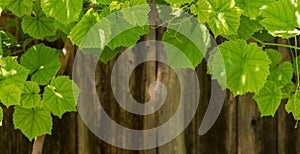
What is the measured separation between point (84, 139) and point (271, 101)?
129 cm

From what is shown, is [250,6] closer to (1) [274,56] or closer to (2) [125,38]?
(2) [125,38]

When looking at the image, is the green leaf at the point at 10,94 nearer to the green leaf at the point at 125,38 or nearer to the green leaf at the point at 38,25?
the green leaf at the point at 125,38

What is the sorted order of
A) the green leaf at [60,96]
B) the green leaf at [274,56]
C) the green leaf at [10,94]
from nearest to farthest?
the green leaf at [10,94]
the green leaf at [60,96]
the green leaf at [274,56]

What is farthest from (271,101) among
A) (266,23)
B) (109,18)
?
(109,18)

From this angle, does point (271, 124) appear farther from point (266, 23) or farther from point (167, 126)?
point (266, 23)

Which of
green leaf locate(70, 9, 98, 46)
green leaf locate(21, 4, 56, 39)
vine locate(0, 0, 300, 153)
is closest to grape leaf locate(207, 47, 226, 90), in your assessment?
vine locate(0, 0, 300, 153)

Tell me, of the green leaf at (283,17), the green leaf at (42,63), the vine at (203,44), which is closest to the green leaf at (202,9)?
the vine at (203,44)

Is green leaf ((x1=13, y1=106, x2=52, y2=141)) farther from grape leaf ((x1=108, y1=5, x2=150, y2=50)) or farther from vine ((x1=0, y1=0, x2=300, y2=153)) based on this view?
grape leaf ((x1=108, y1=5, x2=150, y2=50))

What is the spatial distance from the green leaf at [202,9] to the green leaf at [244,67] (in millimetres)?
74

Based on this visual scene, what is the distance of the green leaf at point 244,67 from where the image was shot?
1.10 metres

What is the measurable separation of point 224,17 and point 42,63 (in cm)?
59

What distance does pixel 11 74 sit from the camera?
126 centimetres

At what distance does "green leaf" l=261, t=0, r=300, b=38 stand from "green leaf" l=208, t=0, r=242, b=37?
56 millimetres

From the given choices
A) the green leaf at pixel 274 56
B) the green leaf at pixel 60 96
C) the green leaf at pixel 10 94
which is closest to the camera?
the green leaf at pixel 10 94
